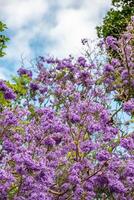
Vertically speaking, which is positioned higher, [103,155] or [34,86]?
[34,86]

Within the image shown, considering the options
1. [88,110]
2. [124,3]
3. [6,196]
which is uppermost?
[124,3]

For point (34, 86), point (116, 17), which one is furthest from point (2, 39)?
point (116, 17)

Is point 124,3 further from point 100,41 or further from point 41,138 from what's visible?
point 41,138

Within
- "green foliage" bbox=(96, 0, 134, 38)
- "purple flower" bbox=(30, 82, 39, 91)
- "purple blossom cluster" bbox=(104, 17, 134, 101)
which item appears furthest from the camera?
"green foliage" bbox=(96, 0, 134, 38)

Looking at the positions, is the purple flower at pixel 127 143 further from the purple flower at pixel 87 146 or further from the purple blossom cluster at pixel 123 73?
the purple blossom cluster at pixel 123 73

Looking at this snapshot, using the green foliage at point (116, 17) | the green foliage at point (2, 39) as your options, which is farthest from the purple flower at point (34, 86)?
the green foliage at point (116, 17)

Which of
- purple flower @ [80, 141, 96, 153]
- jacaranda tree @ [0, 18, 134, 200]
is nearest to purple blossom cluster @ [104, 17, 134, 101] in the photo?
jacaranda tree @ [0, 18, 134, 200]

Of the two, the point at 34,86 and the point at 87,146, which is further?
the point at 34,86

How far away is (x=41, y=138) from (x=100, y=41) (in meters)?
6.00

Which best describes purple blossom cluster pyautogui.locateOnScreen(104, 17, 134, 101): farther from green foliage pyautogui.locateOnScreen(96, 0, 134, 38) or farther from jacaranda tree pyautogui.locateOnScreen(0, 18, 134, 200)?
green foliage pyautogui.locateOnScreen(96, 0, 134, 38)

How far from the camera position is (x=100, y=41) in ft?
50.8

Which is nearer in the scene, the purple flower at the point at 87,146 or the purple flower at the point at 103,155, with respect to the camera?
the purple flower at the point at 103,155

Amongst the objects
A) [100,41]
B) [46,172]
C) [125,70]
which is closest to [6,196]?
[46,172]

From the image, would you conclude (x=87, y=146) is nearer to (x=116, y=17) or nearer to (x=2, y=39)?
(x=2, y=39)
